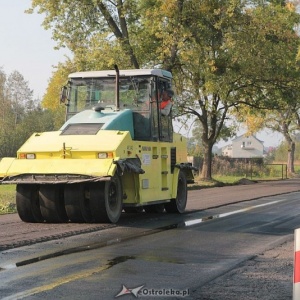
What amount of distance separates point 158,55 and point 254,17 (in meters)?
5.18

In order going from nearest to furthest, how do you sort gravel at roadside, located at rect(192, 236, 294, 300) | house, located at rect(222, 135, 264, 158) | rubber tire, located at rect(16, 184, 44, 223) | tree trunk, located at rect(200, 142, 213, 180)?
1. gravel at roadside, located at rect(192, 236, 294, 300)
2. rubber tire, located at rect(16, 184, 44, 223)
3. tree trunk, located at rect(200, 142, 213, 180)
4. house, located at rect(222, 135, 264, 158)

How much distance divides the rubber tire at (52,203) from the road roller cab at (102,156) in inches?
0.8

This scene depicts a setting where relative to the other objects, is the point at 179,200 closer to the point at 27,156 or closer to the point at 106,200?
the point at 106,200

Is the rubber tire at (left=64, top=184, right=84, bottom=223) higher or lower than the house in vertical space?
lower

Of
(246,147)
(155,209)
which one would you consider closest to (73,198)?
(155,209)

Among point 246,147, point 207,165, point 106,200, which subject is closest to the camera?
point 106,200

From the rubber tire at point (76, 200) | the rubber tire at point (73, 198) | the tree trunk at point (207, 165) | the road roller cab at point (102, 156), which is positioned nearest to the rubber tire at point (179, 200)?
the road roller cab at point (102, 156)

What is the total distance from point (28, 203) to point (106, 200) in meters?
1.71

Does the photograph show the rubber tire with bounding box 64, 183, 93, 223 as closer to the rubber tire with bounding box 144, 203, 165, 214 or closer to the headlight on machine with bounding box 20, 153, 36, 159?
the headlight on machine with bounding box 20, 153, 36, 159

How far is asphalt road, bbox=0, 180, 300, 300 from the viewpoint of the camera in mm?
7145

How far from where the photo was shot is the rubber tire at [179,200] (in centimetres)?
1650

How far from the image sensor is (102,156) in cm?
1276

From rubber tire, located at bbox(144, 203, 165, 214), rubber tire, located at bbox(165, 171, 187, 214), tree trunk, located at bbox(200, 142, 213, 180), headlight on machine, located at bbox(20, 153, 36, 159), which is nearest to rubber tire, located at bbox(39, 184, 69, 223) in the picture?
headlight on machine, located at bbox(20, 153, 36, 159)

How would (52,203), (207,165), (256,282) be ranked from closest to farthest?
(256,282) → (52,203) → (207,165)
